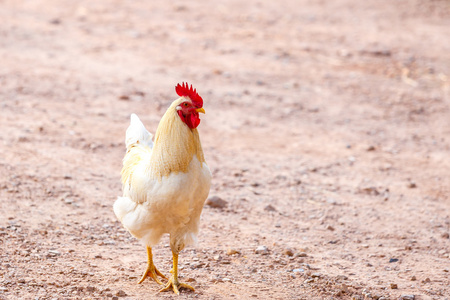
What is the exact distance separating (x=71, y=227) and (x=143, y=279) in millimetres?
1119

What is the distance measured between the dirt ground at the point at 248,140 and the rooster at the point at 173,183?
55 cm

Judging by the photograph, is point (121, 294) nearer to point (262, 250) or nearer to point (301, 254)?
point (262, 250)

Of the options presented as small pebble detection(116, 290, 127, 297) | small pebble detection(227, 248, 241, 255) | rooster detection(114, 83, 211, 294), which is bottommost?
small pebble detection(227, 248, 241, 255)

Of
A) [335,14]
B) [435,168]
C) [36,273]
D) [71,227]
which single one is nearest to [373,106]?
[435,168]

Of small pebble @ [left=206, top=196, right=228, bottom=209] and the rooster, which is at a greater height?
the rooster

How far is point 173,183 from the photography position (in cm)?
421

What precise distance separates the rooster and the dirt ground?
1.81ft

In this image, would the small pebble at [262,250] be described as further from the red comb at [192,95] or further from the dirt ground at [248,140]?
the red comb at [192,95]

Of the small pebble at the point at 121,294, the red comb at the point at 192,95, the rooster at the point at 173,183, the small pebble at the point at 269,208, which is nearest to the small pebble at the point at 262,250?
the small pebble at the point at 269,208

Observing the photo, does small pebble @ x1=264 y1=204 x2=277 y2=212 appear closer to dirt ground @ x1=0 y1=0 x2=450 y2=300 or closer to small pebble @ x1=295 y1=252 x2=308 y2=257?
dirt ground @ x1=0 y1=0 x2=450 y2=300

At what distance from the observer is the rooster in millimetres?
4230

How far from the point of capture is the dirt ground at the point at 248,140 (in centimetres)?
508

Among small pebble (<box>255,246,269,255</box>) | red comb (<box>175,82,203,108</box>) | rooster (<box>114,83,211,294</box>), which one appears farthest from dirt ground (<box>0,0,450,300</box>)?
red comb (<box>175,82,203,108</box>)

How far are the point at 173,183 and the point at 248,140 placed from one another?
3.92 m
